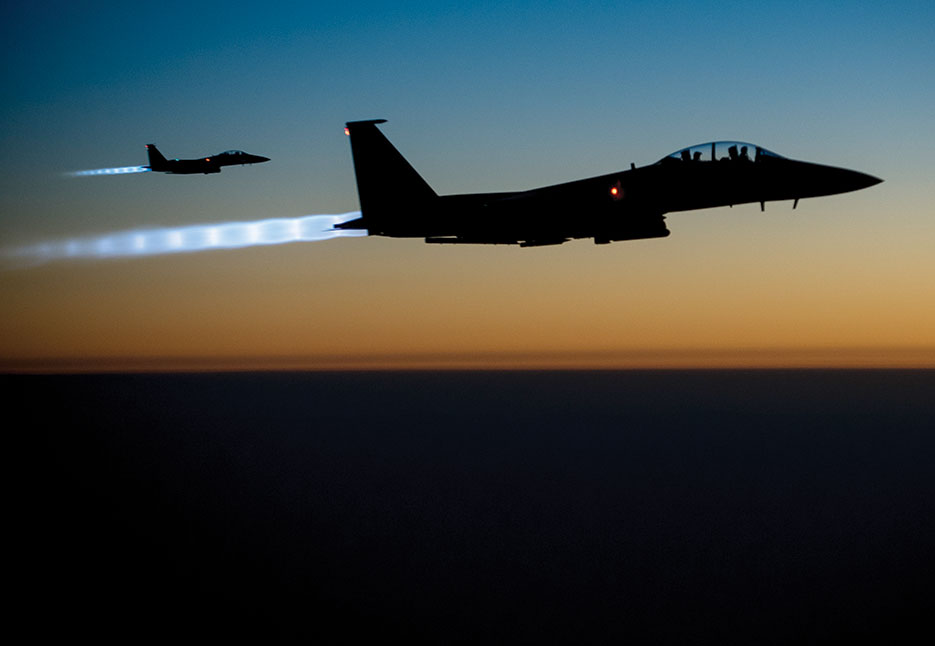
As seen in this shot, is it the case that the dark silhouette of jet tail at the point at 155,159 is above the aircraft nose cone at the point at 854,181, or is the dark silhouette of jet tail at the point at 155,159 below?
above

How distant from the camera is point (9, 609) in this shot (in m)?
119

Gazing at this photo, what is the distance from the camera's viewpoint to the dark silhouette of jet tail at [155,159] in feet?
204

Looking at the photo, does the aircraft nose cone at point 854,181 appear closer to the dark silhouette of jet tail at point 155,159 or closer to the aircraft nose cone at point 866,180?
the aircraft nose cone at point 866,180

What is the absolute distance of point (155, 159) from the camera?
62.9 meters

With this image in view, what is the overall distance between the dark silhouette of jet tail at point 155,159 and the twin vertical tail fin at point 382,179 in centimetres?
2987

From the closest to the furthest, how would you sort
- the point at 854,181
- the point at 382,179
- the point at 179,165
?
the point at 854,181 < the point at 382,179 < the point at 179,165

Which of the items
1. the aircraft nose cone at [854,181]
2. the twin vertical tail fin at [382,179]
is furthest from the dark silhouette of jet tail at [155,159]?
the aircraft nose cone at [854,181]

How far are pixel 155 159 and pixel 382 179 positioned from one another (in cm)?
3292

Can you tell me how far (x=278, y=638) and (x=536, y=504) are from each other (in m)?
82.5

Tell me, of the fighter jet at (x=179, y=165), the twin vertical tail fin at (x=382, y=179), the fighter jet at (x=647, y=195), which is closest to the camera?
the fighter jet at (x=647, y=195)

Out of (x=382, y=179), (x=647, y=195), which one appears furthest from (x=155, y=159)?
(x=647, y=195)

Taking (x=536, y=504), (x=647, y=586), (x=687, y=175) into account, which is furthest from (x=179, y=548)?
(x=687, y=175)

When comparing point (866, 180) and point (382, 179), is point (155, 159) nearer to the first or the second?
point (382, 179)

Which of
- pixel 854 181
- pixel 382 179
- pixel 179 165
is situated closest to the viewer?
pixel 854 181
